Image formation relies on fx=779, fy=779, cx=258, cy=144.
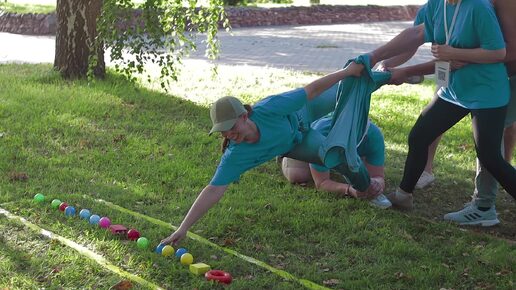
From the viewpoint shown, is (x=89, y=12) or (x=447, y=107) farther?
(x=89, y=12)

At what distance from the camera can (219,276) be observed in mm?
3980

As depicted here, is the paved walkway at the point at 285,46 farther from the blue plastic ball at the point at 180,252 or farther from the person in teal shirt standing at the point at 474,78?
the blue plastic ball at the point at 180,252

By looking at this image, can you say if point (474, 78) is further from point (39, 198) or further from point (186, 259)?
point (39, 198)

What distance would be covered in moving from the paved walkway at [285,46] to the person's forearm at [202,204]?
7178 mm

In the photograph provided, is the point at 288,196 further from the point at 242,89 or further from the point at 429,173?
the point at 242,89

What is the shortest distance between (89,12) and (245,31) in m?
9.22

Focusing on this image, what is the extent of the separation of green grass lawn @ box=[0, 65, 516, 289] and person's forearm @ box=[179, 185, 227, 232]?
8.0 inches

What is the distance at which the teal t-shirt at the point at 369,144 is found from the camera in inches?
215

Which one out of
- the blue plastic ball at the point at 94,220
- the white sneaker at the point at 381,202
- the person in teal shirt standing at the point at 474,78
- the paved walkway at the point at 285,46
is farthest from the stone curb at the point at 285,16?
the person in teal shirt standing at the point at 474,78

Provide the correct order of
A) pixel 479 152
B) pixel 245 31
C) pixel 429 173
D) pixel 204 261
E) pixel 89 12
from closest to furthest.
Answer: pixel 204 261 → pixel 479 152 → pixel 429 173 → pixel 89 12 → pixel 245 31

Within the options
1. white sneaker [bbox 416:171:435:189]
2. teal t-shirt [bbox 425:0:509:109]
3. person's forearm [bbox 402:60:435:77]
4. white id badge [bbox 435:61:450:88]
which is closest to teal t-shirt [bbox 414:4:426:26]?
teal t-shirt [bbox 425:0:509:109]

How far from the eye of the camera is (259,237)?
467 centimetres

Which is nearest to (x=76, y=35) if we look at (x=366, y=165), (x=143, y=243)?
(x=366, y=165)

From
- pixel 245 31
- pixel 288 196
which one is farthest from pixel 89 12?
pixel 245 31
